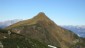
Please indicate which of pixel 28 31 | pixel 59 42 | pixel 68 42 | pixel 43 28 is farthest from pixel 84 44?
pixel 28 31

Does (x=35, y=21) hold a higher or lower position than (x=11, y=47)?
higher

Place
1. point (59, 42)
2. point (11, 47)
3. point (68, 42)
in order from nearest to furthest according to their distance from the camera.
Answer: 1. point (11, 47)
2. point (59, 42)
3. point (68, 42)

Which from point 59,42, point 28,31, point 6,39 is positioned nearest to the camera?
point 6,39

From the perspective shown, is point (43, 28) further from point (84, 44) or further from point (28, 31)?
point (84, 44)

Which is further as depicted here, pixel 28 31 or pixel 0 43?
pixel 28 31

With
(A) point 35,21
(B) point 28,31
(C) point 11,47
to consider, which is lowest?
(C) point 11,47

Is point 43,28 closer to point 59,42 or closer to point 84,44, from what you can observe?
point 59,42
